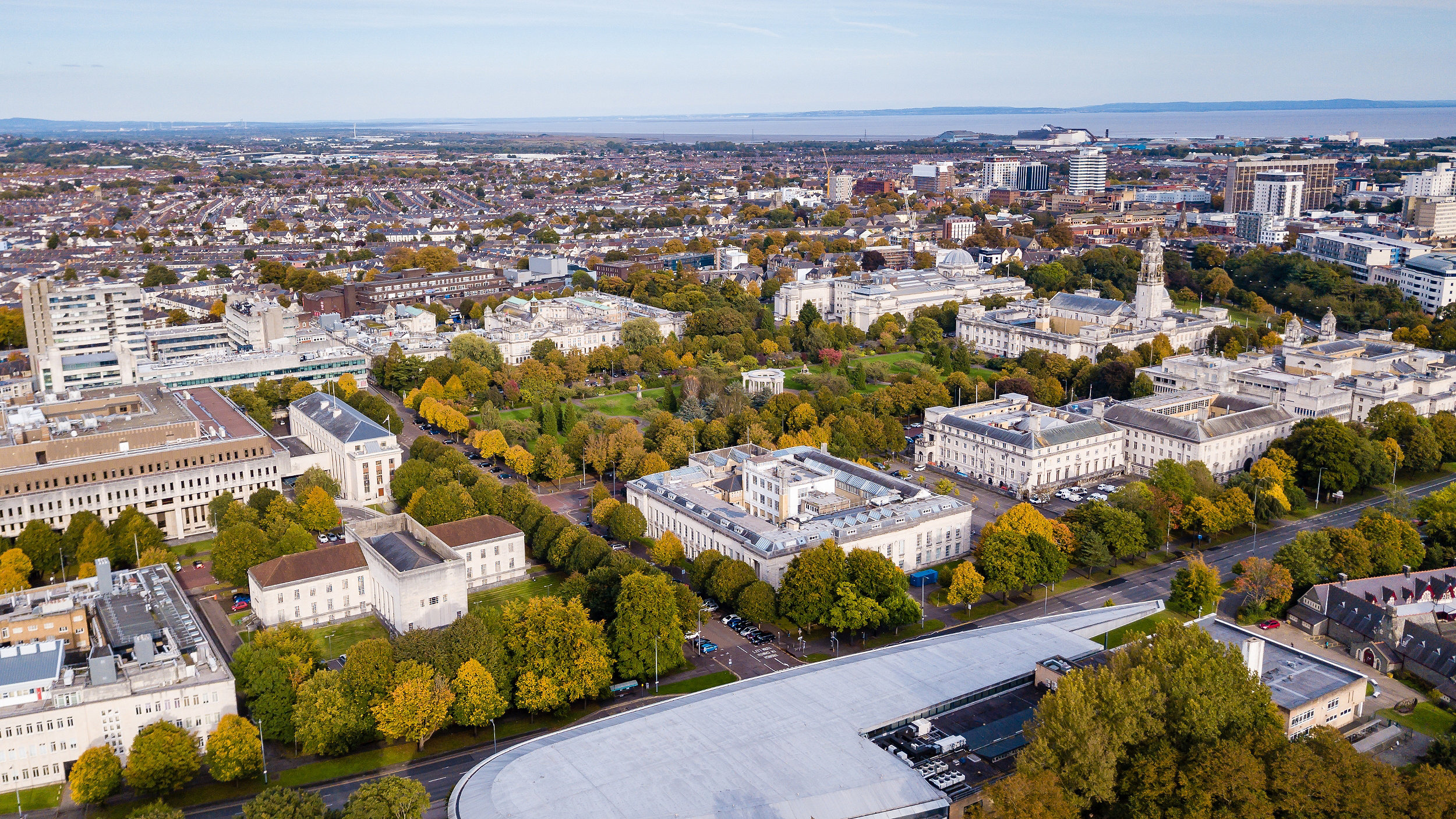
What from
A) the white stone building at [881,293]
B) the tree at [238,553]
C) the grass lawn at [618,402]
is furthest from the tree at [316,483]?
the white stone building at [881,293]

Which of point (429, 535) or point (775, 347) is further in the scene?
point (775, 347)

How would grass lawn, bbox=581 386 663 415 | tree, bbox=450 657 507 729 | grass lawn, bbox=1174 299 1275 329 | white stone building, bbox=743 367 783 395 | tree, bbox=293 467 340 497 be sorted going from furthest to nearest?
grass lawn, bbox=1174 299 1275 329 < white stone building, bbox=743 367 783 395 < grass lawn, bbox=581 386 663 415 < tree, bbox=293 467 340 497 < tree, bbox=450 657 507 729

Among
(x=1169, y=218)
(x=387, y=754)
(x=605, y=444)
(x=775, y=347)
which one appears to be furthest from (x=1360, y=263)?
(x=387, y=754)

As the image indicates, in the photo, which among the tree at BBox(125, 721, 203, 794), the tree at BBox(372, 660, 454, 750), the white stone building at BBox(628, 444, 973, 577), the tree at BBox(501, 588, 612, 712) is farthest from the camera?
the white stone building at BBox(628, 444, 973, 577)

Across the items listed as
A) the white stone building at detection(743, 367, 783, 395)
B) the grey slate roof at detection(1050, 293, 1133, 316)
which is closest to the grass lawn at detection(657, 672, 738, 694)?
the white stone building at detection(743, 367, 783, 395)

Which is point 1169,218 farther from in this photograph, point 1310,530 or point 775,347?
point 1310,530

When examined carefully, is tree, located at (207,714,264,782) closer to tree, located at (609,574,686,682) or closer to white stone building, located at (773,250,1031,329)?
tree, located at (609,574,686,682)
